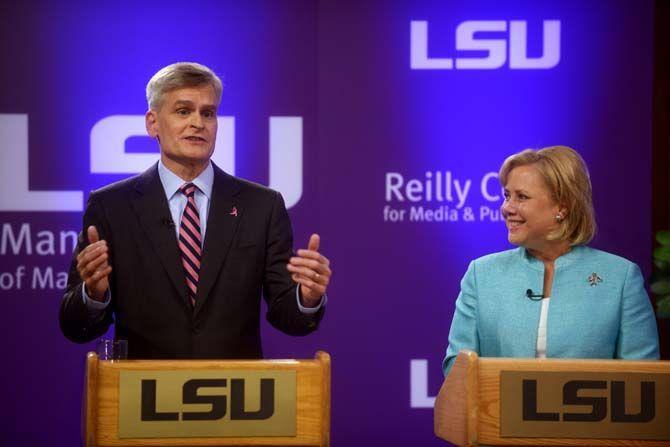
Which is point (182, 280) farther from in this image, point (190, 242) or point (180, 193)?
point (180, 193)

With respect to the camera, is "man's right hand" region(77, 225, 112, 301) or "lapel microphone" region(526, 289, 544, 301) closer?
"man's right hand" region(77, 225, 112, 301)

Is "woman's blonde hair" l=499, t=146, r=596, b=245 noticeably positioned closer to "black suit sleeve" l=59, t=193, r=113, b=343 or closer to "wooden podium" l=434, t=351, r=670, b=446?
"wooden podium" l=434, t=351, r=670, b=446

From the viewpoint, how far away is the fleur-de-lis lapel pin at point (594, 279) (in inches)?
115

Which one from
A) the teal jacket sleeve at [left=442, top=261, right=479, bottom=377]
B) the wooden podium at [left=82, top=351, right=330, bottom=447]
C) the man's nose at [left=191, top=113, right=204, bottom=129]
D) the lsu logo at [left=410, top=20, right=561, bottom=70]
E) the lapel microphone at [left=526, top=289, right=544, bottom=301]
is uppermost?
the lsu logo at [left=410, top=20, right=561, bottom=70]

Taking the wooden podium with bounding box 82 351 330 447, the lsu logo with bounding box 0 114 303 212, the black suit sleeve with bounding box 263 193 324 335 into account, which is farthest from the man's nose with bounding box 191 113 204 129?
the lsu logo with bounding box 0 114 303 212

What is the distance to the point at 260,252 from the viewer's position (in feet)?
9.77

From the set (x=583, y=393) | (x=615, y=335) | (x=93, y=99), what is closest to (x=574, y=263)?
(x=615, y=335)

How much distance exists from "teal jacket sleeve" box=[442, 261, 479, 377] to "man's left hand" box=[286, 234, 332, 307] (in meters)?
0.49

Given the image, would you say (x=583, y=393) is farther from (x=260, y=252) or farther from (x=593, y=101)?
(x=593, y=101)

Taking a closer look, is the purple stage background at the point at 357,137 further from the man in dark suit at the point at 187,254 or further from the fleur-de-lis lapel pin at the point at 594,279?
the fleur-de-lis lapel pin at the point at 594,279

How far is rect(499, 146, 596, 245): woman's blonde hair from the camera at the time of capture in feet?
9.89

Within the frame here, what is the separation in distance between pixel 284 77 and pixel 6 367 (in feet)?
6.53

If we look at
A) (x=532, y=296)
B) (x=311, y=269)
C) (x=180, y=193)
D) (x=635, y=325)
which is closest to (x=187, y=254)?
(x=180, y=193)

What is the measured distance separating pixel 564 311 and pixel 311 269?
817 millimetres
